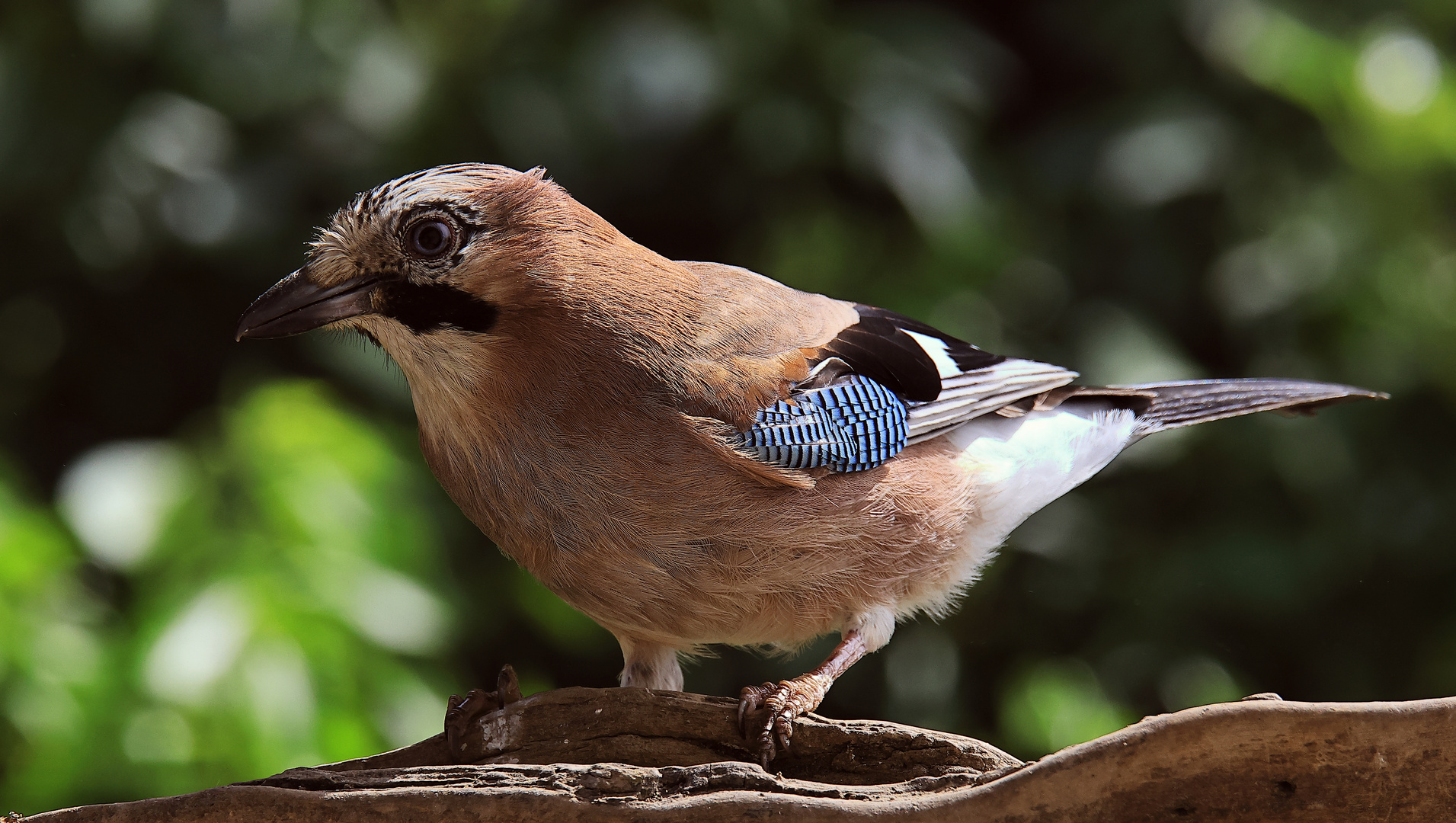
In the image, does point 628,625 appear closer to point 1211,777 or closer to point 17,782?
point 1211,777

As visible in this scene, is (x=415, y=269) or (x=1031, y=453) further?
(x=1031, y=453)

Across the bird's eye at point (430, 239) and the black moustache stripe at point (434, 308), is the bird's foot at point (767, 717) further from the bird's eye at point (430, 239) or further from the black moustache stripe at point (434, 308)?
the bird's eye at point (430, 239)

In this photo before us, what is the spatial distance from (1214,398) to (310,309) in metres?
2.26

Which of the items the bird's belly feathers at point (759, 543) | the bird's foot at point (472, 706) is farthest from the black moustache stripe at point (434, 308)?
the bird's foot at point (472, 706)

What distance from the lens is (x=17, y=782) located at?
11.1 ft

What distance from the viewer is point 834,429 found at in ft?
Answer: 8.95

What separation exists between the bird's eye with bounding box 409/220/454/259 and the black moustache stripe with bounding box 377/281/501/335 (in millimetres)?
59

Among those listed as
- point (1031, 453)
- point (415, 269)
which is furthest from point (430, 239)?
point (1031, 453)

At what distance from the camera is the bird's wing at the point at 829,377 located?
2611 millimetres

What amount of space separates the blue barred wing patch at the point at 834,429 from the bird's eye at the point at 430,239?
68 cm

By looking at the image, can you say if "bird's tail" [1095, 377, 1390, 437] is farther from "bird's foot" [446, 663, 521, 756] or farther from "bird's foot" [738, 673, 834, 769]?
"bird's foot" [446, 663, 521, 756]

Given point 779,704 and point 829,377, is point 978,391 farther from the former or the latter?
point 779,704

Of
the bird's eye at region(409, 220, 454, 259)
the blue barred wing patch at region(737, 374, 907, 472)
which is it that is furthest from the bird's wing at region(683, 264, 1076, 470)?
the bird's eye at region(409, 220, 454, 259)

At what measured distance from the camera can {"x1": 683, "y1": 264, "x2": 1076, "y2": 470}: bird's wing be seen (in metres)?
2.61
